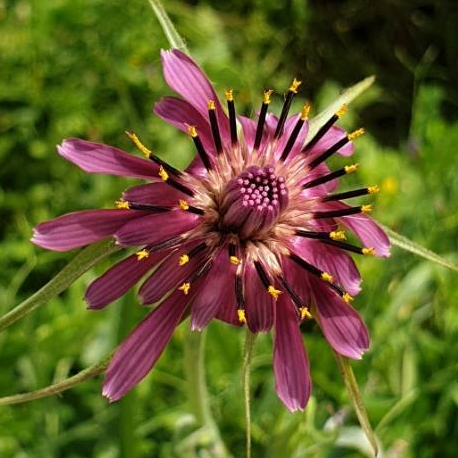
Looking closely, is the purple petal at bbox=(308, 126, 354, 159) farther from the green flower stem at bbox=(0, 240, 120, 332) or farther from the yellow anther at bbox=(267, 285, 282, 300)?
the green flower stem at bbox=(0, 240, 120, 332)

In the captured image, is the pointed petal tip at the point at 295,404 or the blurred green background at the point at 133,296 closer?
Result: the pointed petal tip at the point at 295,404

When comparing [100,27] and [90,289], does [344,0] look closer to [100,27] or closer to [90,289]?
[100,27]

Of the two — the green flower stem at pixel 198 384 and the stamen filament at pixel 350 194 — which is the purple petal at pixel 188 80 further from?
the green flower stem at pixel 198 384

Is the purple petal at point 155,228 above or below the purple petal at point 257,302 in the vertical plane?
above

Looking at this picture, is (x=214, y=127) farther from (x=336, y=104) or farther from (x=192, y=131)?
(x=336, y=104)

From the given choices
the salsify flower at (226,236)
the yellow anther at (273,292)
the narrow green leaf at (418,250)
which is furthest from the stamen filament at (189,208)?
the narrow green leaf at (418,250)

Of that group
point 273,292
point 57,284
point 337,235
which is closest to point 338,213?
point 337,235

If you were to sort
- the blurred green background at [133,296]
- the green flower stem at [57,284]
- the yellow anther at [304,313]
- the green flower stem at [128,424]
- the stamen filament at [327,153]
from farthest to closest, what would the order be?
the blurred green background at [133,296] < the green flower stem at [128,424] < the stamen filament at [327,153] < the yellow anther at [304,313] < the green flower stem at [57,284]
